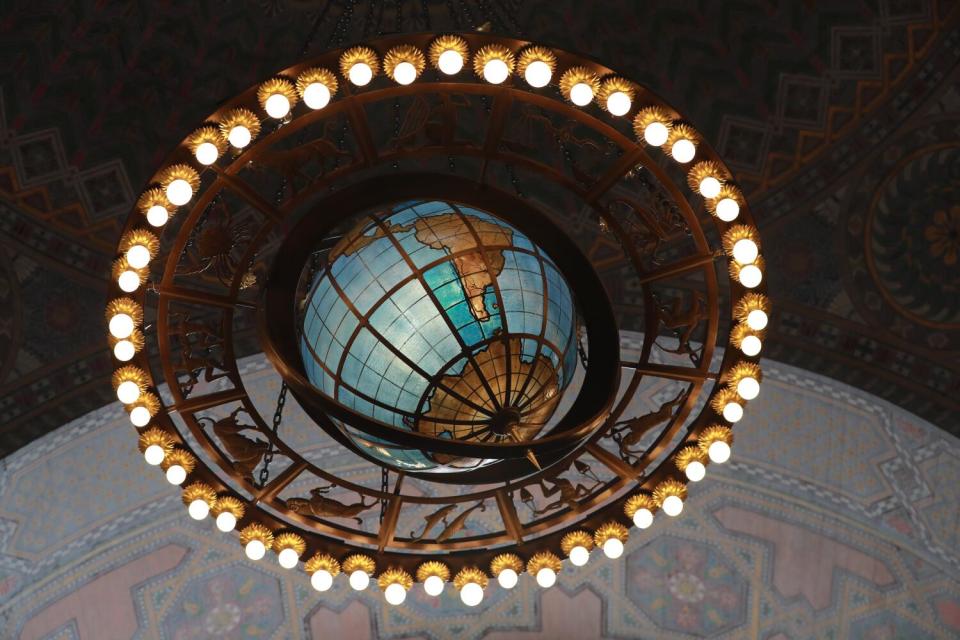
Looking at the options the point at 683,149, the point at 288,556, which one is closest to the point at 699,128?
the point at 683,149

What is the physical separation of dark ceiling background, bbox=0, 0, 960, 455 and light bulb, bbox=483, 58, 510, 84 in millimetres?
3099

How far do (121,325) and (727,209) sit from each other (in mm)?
2455

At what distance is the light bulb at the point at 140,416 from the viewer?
5.11m

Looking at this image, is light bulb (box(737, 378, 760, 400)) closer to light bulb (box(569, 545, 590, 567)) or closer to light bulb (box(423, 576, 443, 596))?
light bulb (box(569, 545, 590, 567))

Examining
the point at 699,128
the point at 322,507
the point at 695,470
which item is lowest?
the point at 695,470

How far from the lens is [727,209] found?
16.0 ft

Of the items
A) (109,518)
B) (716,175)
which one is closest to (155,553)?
(109,518)

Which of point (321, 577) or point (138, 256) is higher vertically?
point (138, 256)

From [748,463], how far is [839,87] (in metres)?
2.50

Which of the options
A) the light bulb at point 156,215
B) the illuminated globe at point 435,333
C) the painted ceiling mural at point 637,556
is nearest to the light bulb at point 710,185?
the illuminated globe at point 435,333

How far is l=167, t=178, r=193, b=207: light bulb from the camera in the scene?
473cm

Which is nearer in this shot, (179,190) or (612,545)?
(179,190)

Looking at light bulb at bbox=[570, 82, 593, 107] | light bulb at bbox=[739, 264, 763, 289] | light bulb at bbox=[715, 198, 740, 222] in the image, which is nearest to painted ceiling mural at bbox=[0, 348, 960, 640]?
light bulb at bbox=[739, 264, 763, 289]

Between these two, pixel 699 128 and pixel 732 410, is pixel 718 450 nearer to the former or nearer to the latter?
pixel 732 410
